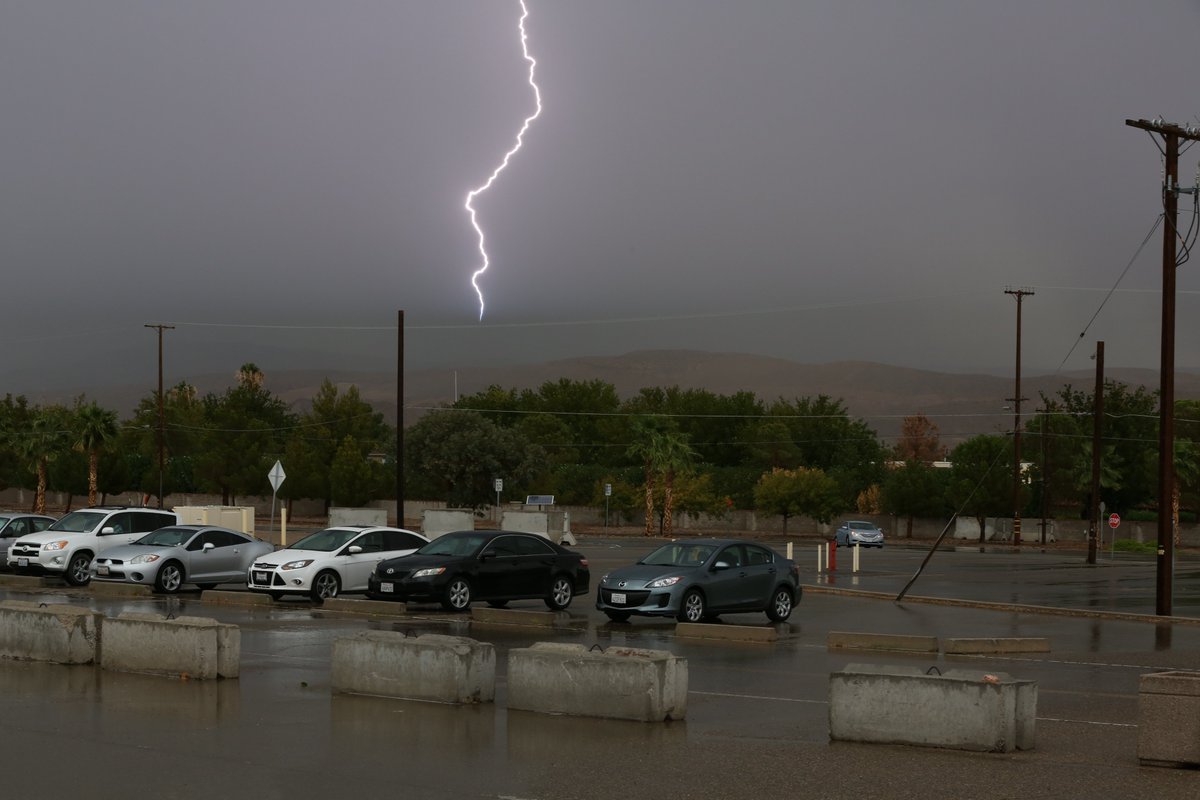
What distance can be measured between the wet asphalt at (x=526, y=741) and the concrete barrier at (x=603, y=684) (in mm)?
172

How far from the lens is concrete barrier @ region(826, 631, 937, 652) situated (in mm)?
18703

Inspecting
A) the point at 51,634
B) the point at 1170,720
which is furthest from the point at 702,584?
the point at 1170,720

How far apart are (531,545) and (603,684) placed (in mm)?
13647

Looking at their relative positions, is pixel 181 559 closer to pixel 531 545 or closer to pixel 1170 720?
pixel 531 545

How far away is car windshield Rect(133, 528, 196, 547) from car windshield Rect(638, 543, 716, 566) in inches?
406

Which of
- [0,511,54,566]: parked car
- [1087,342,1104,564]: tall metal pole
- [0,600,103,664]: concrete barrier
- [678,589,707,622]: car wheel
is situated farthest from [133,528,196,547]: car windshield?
[1087,342,1104,564]: tall metal pole

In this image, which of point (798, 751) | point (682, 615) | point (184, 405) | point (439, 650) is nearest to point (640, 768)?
point (798, 751)

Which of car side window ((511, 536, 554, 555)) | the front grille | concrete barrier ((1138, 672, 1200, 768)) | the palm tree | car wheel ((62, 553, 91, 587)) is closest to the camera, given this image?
concrete barrier ((1138, 672, 1200, 768))

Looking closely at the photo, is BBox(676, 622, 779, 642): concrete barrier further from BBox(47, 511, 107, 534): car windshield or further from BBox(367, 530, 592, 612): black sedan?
BBox(47, 511, 107, 534): car windshield

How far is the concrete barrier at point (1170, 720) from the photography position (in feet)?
33.5

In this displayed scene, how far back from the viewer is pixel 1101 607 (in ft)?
97.1

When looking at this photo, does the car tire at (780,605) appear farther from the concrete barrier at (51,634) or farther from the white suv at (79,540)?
the white suv at (79,540)

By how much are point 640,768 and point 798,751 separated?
56.6 inches

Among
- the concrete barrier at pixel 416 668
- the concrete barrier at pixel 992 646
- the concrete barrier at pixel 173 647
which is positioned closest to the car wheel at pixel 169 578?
the concrete barrier at pixel 173 647
